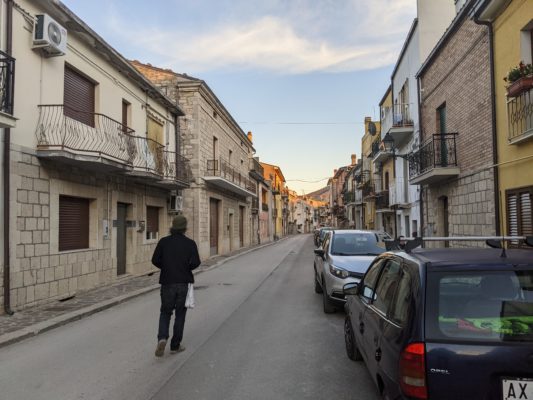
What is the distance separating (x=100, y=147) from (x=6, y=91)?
3.81m

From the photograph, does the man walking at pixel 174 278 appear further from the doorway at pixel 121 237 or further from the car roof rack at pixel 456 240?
the doorway at pixel 121 237

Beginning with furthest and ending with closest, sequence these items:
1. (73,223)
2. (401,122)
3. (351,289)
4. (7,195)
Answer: (401,122)
(73,223)
(7,195)
(351,289)

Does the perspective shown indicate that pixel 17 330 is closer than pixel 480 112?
Yes

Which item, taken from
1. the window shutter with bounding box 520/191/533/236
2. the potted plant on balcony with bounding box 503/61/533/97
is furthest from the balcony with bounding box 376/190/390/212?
the potted plant on balcony with bounding box 503/61/533/97

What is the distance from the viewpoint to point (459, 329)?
265 cm

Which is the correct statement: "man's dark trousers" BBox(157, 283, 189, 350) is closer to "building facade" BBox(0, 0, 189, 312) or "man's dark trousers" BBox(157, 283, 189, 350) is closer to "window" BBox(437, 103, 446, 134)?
"building facade" BBox(0, 0, 189, 312)

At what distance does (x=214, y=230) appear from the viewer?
25234 millimetres

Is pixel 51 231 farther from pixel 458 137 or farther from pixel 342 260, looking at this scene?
pixel 458 137

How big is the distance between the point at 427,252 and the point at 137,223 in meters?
12.2

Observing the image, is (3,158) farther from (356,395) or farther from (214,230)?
(214,230)

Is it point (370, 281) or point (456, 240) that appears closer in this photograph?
point (456, 240)

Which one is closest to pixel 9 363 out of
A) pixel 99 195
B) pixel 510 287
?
pixel 510 287

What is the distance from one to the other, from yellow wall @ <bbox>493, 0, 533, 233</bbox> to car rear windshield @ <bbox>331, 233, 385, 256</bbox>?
271 centimetres

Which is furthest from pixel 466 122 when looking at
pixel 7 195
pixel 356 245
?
pixel 7 195
